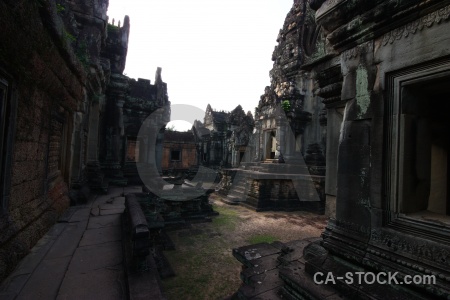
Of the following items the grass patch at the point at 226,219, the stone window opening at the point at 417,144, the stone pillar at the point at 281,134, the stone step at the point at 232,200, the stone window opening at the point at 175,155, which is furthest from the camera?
the stone window opening at the point at 175,155

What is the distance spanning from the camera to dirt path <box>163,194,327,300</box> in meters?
3.78

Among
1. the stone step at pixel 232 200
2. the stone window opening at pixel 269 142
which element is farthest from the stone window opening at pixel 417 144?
the stone window opening at pixel 269 142

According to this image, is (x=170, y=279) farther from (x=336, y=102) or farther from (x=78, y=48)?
(x=78, y=48)

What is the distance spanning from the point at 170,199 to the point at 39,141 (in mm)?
4536

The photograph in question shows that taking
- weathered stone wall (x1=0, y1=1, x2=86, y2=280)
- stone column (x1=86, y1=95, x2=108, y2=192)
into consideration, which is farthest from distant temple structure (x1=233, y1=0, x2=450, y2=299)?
stone column (x1=86, y1=95, x2=108, y2=192)

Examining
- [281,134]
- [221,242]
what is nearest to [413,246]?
[221,242]

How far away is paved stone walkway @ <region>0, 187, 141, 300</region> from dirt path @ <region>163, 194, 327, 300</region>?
1.28m

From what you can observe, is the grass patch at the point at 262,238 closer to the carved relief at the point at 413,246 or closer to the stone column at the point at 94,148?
the carved relief at the point at 413,246

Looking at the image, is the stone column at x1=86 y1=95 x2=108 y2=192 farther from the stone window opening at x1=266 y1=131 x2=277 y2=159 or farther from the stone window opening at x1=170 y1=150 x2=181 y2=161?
the stone window opening at x1=170 y1=150 x2=181 y2=161

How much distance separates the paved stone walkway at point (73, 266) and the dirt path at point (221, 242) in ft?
4.20

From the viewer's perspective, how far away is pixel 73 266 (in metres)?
2.72

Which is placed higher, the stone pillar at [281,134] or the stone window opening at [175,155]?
the stone pillar at [281,134]

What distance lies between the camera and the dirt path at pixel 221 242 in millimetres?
3783

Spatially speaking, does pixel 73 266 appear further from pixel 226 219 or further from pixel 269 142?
pixel 269 142
